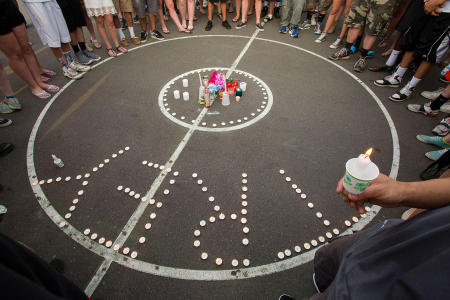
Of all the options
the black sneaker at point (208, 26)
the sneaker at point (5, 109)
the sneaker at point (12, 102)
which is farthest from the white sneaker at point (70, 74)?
the black sneaker at point (208, 26)

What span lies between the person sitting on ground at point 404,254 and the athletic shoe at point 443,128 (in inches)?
144

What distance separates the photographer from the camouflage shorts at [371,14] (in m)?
5.09

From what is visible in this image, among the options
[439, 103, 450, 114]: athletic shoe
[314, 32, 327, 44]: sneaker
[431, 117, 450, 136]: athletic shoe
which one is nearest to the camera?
[431, 117, 450, 136]: athletic shoe

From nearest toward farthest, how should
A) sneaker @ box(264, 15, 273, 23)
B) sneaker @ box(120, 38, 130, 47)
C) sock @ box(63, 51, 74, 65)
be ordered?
1. sock @ box(63, 51, 74, 65)
2. sneaker @ box(120, 38, 130, 47)
3. sneaker @ box(264, 15, 273, 23)

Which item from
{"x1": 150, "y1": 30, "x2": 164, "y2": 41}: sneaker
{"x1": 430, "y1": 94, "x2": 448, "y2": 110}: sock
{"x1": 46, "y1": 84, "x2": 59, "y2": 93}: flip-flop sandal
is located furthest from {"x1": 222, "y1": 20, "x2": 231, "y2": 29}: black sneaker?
{"x1": 430, "y1": 94, "x2": 448, "y2": 110}: sock

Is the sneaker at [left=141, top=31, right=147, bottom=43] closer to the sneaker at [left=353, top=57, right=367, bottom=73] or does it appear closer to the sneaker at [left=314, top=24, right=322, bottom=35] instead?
the sneaker at [left=314, top=24, right=322, bottom=35]

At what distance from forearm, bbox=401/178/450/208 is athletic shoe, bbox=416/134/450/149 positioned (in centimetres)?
333

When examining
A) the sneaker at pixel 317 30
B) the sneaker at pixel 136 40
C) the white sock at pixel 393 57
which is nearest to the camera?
the white sock at pixel 393 57

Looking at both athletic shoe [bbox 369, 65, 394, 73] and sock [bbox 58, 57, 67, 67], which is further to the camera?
athletic shoe [bbox 369, 65, 394, 73]

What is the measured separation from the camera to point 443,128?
3.99 m

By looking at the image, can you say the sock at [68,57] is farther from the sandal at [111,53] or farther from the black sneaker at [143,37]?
the black sneaker at [143,37]

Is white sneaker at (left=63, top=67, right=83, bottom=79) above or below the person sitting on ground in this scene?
below

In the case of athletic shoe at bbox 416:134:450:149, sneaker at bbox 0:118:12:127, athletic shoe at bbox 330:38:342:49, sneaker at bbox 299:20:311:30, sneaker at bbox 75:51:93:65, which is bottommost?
sneaker at bbox 0:118:12:127

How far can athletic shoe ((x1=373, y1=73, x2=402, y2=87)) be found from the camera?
523 centimetres
